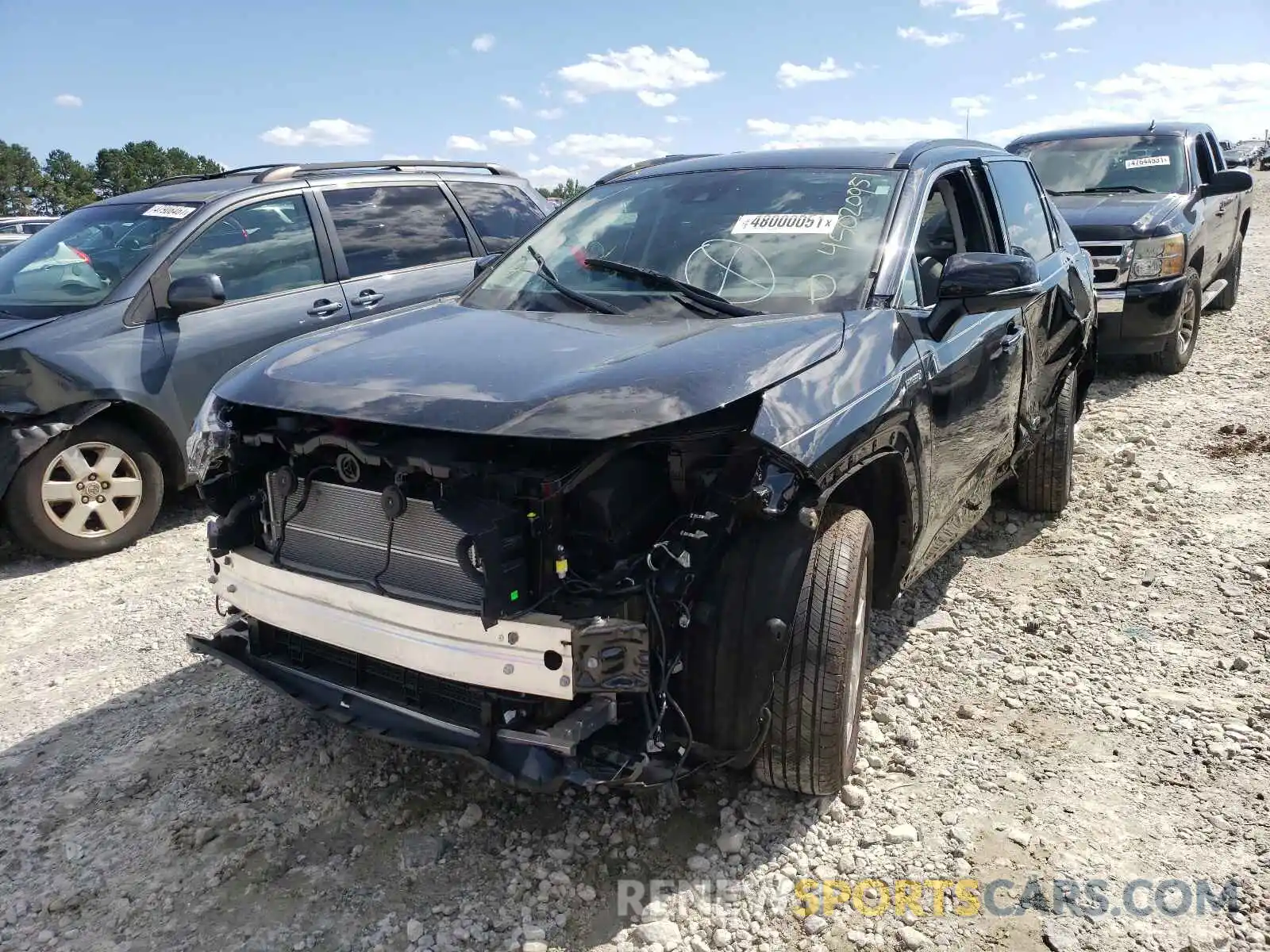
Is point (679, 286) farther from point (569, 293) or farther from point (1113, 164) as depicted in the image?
point (1113, 164)

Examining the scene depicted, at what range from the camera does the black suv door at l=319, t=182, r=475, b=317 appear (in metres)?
6.08

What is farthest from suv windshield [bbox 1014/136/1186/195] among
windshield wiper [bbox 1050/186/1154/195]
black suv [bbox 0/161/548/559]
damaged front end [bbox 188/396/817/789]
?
damaged front end [bbox 188/396/817/789]

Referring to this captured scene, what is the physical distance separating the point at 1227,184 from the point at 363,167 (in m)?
7.15

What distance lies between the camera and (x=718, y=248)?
3387 millimetres

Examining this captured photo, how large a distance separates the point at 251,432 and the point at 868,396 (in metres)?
1.79

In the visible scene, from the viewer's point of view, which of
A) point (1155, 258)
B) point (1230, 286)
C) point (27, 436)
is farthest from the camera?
point (1230, 286)

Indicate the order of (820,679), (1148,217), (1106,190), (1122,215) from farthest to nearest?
(1106,190)
(1122,215)
(1148,217)
(820,679)

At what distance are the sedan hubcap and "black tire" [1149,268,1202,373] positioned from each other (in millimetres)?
7458

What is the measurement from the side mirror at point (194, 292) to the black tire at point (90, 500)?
2.46 feet

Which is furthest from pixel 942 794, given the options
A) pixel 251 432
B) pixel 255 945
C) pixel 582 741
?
pixel 251 432

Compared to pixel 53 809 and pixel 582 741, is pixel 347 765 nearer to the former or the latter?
pixel 53 809

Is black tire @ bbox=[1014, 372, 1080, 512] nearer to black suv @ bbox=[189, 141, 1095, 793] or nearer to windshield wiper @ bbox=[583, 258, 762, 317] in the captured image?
black suv @ bbox=[189, 141, 1095, 793]

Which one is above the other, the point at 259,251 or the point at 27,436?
the point at 259,251

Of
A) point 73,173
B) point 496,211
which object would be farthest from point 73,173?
point 496,211
